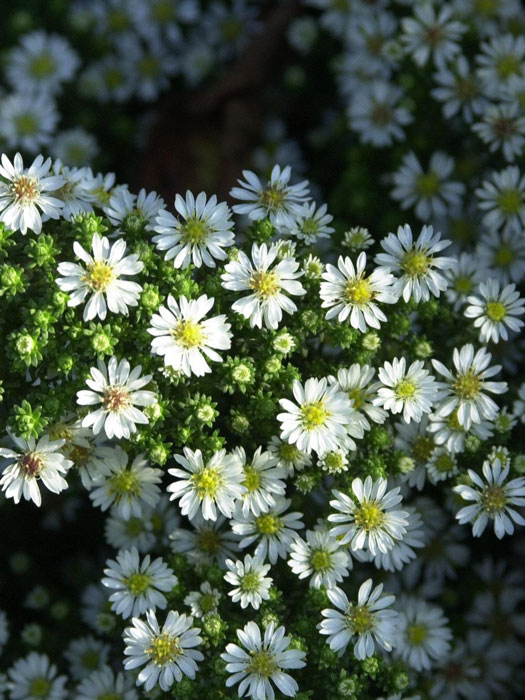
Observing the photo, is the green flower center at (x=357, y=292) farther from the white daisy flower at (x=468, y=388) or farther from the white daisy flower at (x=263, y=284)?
the white daisy flower at (x=468, y=388)

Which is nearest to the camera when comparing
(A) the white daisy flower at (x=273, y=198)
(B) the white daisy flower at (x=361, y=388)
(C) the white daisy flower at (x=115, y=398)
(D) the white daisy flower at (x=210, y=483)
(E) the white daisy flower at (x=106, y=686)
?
(C) the white daisy flower at (x=115, y=398)

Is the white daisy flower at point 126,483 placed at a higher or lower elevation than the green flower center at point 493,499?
lower

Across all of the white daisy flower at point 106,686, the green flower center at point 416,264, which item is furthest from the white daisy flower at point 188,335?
the white daisy flower at point 106,686

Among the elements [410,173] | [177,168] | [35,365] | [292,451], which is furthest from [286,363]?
[177,168]

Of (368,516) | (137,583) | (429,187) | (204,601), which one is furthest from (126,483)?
(429,187)

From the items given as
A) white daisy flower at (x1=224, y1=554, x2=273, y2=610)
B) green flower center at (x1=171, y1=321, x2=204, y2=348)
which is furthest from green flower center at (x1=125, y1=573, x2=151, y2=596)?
green flower center at (x1=171, y1=321, x2=204, y2=348)

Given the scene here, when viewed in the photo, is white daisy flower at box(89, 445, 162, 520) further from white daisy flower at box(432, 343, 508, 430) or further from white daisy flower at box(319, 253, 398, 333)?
white daisy flower at box(432, 343, 508, 430)
